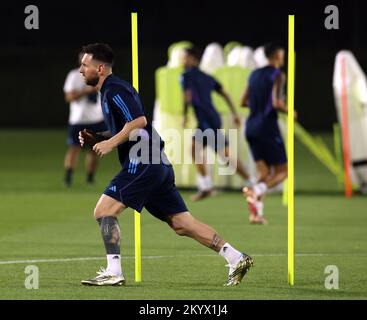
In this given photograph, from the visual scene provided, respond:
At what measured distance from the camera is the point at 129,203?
10.4m

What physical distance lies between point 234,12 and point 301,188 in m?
18.6

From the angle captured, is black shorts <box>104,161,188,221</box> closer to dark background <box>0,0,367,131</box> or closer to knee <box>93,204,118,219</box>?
knee <box>93,204,118,219</box>

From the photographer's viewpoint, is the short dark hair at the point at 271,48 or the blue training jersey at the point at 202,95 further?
the blue training jersey at the point at 202,95

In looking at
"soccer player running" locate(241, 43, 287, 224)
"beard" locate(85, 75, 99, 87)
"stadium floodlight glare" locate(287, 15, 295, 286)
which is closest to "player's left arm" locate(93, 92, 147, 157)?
"beard" locate(85, 75, 99, 87)

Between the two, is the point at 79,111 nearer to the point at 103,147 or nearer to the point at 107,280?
the point at 107,280

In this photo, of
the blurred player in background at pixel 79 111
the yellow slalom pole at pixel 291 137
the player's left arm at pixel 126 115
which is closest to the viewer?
the player's left arm at pixel 126 115

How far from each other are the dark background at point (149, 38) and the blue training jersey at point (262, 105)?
2157 cm

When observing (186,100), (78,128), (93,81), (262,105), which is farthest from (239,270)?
(78,128)

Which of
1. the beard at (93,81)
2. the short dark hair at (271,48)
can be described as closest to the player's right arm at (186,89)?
the short dark hair at (271,48)

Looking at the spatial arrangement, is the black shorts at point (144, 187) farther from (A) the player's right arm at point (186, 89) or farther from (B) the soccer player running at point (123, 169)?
(A) the player's right arm at point (186, 89)

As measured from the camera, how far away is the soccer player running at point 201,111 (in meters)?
19.6

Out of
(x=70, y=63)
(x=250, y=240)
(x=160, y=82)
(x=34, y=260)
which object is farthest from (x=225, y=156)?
(x=70, y=63)

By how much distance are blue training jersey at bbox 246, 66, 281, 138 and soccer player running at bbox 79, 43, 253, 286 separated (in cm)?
636
